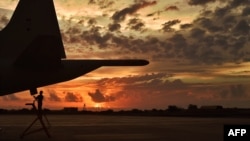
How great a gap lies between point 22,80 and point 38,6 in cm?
455

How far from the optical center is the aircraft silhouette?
22.9 metres

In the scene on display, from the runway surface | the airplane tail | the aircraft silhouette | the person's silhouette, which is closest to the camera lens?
the airplane tail

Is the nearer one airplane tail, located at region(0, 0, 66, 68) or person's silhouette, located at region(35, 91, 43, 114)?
airplane tail, located at region(0, 0, 66, 68)

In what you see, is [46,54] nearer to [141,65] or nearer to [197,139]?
[141,65]

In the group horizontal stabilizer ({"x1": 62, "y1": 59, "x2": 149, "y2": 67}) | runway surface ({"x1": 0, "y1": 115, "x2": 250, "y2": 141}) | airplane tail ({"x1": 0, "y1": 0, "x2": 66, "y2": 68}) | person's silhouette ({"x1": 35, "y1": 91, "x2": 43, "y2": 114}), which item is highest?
airplane tail ({"x1": 0, "y1": 0, "x2": 66, "y2": 68})

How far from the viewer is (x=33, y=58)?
74.5ft

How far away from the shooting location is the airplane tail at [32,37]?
21.7 m

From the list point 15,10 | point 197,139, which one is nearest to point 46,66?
point 15,10

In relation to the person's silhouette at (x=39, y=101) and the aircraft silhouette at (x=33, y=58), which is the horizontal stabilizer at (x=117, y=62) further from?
the person's silhouette at (x=39, y=101)

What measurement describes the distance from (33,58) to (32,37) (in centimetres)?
269

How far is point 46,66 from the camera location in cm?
2331

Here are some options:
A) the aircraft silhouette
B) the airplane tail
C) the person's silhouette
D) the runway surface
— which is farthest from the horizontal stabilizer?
the runway surface

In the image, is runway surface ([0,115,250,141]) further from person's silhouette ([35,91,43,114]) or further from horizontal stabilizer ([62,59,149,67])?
horizontal stabilizer ([62,59,149,67])

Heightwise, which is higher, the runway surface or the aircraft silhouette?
the aircraft silhouette
